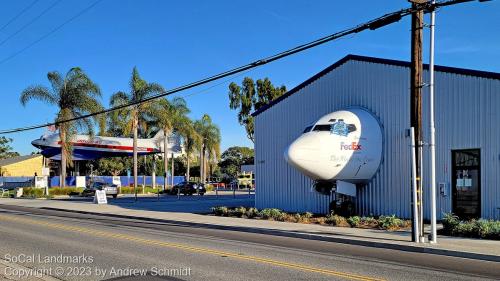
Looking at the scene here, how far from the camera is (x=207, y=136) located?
69688 millimetres

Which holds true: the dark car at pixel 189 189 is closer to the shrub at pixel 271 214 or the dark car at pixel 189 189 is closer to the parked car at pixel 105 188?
the parked car at pixel 105 188

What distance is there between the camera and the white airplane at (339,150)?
2058 centimetres

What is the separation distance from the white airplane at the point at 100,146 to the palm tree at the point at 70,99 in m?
9.62

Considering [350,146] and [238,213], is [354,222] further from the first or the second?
[238,213]

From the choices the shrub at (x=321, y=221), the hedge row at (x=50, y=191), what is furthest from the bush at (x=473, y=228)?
the hedge row at (x=50, y=191)

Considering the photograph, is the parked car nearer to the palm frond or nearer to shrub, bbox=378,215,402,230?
the palm frond

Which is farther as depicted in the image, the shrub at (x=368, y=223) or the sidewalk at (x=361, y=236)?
the shrub at (x=368, y=223)

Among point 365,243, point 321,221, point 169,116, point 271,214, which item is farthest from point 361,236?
point 169,116

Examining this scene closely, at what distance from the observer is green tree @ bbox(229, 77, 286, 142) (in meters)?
56.9

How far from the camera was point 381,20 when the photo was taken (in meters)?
14.1

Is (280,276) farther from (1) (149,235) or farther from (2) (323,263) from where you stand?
(1) (149,235)

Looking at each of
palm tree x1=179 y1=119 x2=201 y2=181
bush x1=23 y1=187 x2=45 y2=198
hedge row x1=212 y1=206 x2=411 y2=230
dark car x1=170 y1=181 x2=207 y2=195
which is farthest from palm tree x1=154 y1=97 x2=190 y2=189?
hedge row x1=212 y1=206 x2=411 y2=230

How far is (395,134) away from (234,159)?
101638 millimetres

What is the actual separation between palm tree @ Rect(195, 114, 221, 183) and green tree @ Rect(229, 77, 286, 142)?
12512mm
